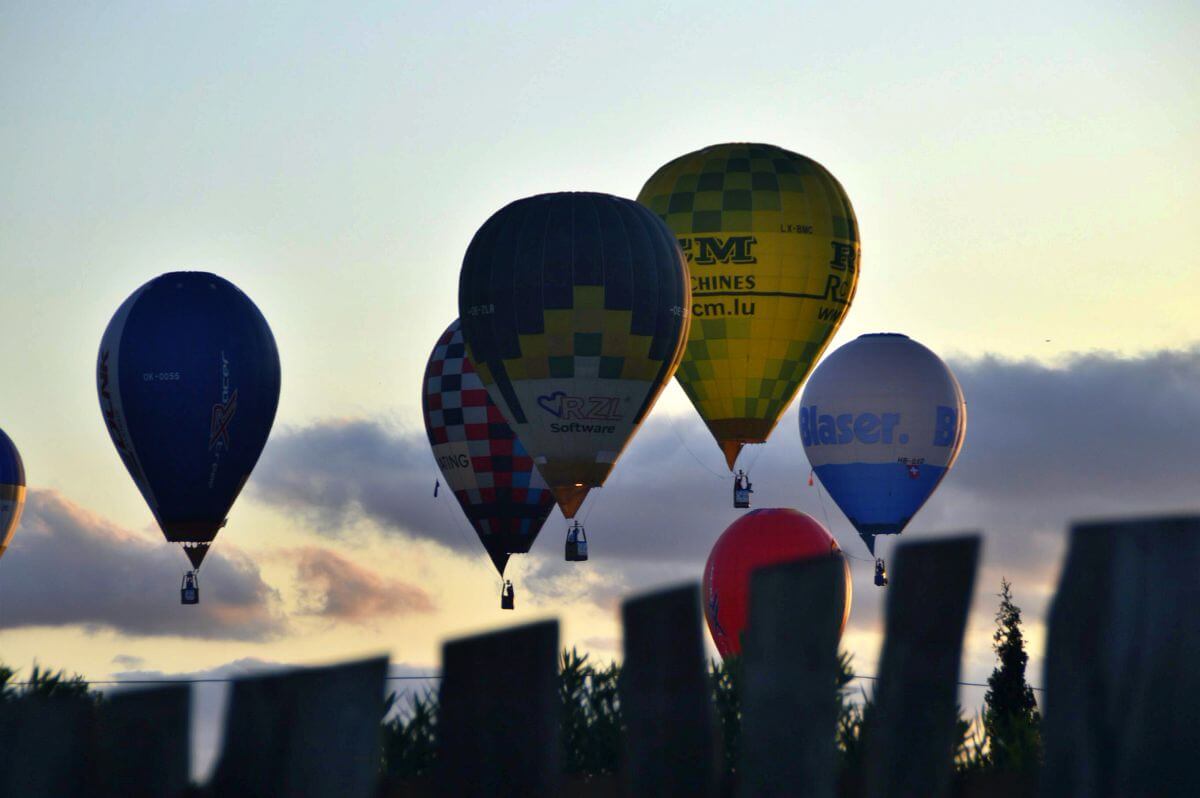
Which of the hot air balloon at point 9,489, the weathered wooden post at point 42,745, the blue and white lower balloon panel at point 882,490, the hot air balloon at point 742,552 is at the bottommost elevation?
the weathered wooden post at point 42,745

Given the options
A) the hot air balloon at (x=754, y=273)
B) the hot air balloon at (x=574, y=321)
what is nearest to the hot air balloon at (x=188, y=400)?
the hot air balloon at (x=574, y=321)

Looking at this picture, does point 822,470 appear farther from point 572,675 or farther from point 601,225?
point 572,675

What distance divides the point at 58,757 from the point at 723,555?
99.7 ft

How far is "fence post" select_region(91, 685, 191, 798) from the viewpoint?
297 centimetres

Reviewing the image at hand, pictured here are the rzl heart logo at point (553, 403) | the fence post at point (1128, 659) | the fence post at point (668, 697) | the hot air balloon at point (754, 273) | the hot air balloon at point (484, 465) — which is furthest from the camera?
the hot air balloon at point (484, 465)

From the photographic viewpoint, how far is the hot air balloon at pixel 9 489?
139 feet

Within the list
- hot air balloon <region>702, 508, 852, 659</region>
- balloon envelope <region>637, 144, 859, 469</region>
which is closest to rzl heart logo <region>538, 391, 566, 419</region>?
hot air balloon <region>702, 508, 852, 659</region>

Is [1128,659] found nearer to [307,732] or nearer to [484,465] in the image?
[307,732]

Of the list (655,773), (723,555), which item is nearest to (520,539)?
(723,555)

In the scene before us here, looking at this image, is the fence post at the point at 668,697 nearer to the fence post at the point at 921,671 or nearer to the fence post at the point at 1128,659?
the fence post at the point at 921,671

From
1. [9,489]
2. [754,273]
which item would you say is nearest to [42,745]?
[754,273]

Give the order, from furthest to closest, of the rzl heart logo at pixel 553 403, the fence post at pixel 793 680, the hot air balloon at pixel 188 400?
the hot air balloon at pixel 188 400 < the rzl heart logo at pixel 553 403 < the fence post at pixel 793 680

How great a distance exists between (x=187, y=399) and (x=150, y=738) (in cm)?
3055

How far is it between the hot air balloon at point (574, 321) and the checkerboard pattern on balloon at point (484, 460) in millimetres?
6887
